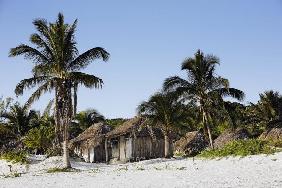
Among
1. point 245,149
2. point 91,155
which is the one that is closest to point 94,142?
point 91,155

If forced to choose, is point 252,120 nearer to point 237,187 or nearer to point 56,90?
point 56,90

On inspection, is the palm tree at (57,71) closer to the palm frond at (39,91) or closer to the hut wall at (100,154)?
the palm frond at (39,91)

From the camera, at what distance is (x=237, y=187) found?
10.8m

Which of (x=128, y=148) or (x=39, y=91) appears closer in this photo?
(x=39, y=91)

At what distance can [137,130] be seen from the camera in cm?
3241

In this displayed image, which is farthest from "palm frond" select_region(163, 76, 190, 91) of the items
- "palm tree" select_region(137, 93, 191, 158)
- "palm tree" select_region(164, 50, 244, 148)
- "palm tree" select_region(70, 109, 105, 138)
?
"palm tree" select_region(70, 109, 105, 138)

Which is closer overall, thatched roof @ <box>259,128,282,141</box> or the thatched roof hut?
thatched roof @ <box>259,128,282,141</box>

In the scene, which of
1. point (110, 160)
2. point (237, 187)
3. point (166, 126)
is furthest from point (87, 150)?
point (237, 187)

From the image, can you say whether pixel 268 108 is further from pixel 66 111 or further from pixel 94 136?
pixel 66 111

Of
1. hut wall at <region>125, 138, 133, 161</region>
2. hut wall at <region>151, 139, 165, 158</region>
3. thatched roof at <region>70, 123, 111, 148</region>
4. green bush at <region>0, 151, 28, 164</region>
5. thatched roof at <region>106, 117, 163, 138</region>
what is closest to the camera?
green bush at <region>0, 151, 28, 164</region>

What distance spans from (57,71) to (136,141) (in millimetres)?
11892

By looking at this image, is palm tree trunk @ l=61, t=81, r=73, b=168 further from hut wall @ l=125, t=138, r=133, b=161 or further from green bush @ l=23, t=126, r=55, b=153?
green bush @ l=23, t=126, r=55, b=153

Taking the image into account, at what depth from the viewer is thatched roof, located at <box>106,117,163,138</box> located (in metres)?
32.4

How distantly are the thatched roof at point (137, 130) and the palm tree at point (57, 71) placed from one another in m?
10.1
